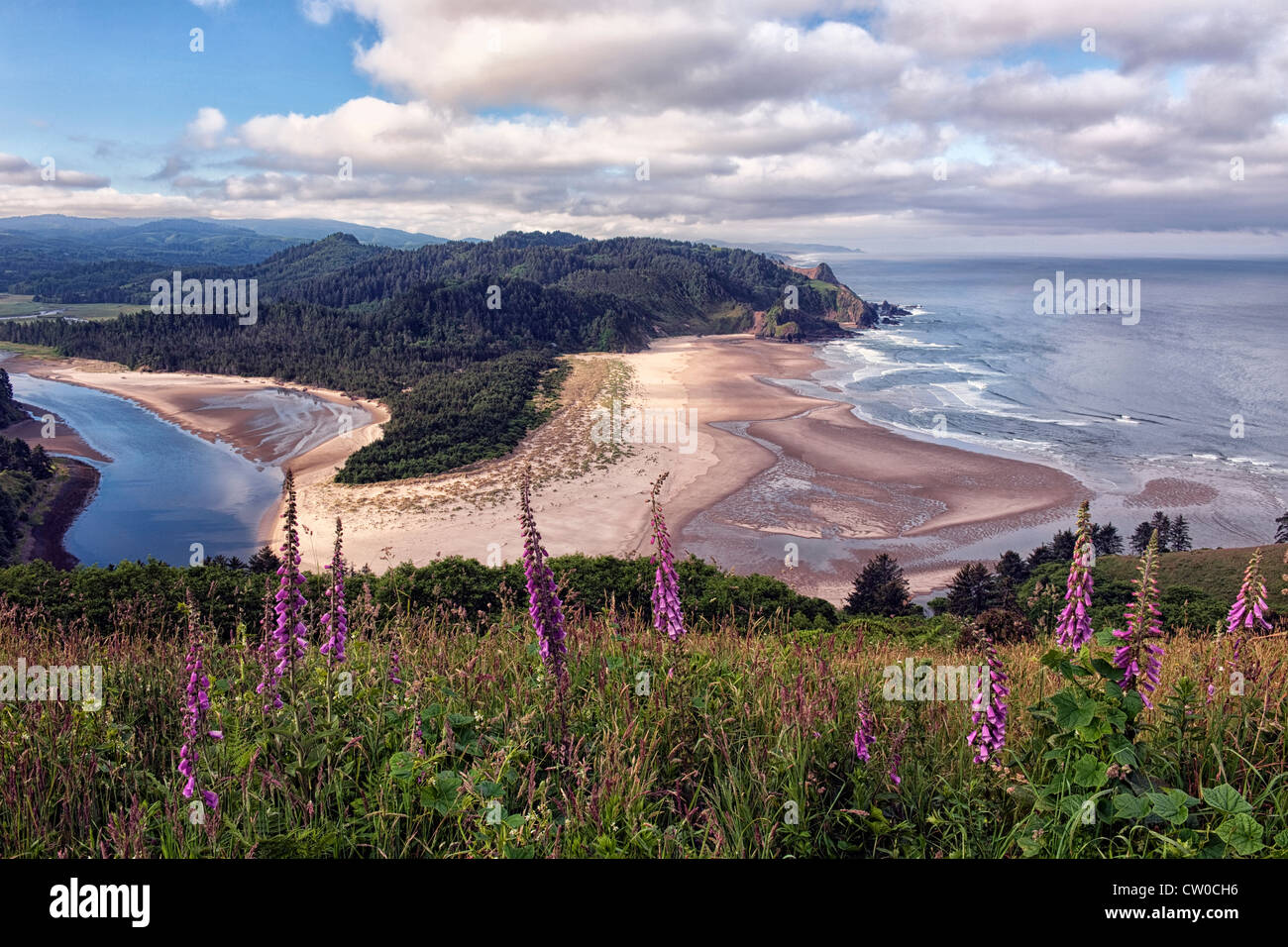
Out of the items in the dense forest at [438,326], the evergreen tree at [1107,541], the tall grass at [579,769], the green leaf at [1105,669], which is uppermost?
the dense forest at [438,326]

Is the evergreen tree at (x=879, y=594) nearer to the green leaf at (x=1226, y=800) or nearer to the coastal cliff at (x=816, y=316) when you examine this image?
the green leaf at (x=1226, y=800)

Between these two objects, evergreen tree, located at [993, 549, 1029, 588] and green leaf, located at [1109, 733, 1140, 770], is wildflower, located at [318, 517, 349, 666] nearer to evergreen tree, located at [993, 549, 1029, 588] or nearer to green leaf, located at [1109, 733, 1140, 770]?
green leaf, located at [1109, 733, 1140, 770]

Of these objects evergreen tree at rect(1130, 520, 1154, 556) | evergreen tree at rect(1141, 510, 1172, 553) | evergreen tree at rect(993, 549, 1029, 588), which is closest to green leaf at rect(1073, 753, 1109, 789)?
evergreen tree at rect(993, 549, 1029, 588)

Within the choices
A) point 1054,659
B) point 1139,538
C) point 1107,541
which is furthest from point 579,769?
point 1139,538

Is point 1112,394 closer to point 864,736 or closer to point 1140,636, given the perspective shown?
point 1140,636

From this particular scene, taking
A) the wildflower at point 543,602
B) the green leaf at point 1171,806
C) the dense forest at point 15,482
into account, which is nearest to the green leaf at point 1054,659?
the green leaf at point 1171,806
